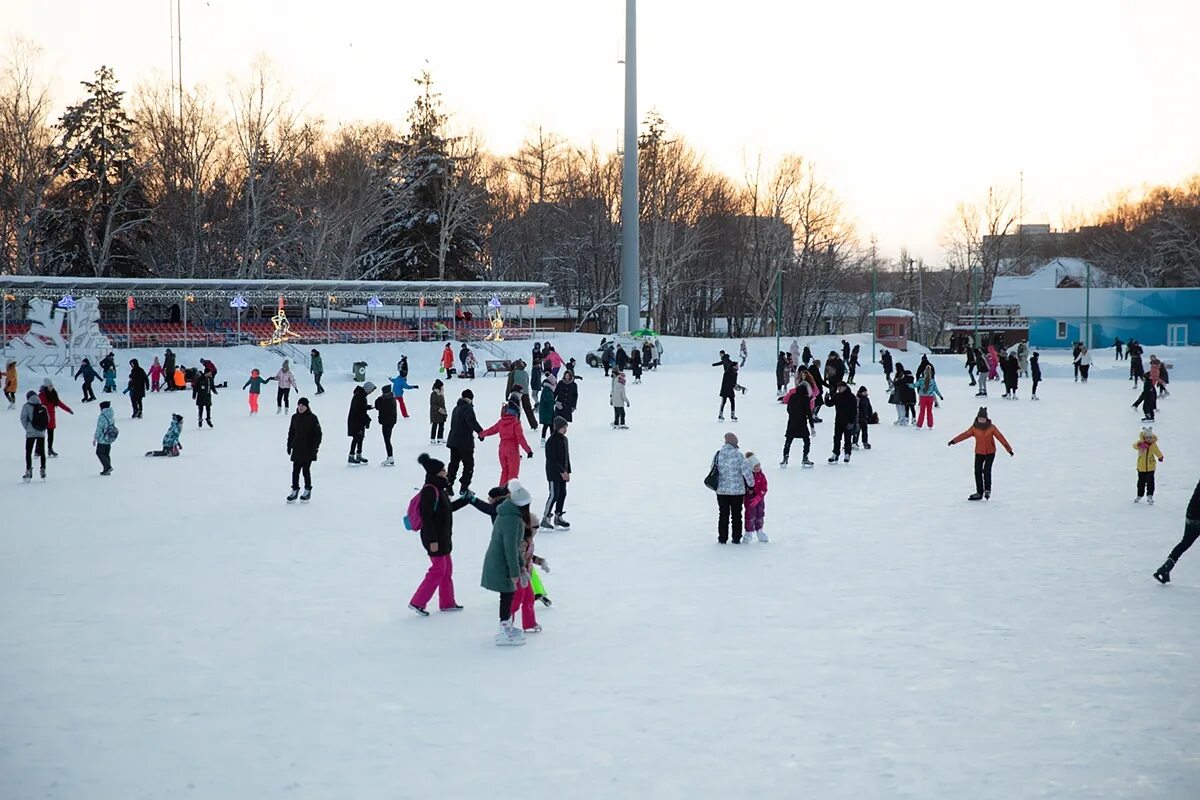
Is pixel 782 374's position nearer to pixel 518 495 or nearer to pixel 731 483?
pixel 731 483

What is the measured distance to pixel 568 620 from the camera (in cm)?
899

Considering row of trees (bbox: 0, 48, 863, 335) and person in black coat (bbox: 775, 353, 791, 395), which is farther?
row of trees (bbox: 0, 48, 863, 335)

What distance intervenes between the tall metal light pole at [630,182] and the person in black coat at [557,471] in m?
43.0

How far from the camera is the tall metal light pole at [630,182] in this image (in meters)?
55.7

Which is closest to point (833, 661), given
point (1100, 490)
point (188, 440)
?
point (1100, 490)

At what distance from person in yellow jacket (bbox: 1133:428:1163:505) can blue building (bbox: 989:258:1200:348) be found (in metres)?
48.1

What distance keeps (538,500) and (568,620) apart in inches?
225

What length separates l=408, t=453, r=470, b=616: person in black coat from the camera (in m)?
8.85

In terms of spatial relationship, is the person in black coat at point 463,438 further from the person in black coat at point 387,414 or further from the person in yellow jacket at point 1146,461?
the person in yellow jacket at point 1146,461

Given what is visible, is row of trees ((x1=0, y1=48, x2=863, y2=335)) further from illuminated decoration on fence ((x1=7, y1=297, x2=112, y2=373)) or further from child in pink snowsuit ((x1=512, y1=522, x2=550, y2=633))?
child in pink snowsuit ((x1=512, y1=522, x2=550, y2=633))

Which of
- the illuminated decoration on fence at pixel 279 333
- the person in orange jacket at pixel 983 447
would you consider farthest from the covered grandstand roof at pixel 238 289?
the person in orange jacket at pixel 983 447

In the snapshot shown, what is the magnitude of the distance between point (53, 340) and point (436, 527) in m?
31.8

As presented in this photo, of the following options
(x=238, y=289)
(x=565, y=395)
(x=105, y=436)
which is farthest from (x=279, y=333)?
(x=105, y=436)

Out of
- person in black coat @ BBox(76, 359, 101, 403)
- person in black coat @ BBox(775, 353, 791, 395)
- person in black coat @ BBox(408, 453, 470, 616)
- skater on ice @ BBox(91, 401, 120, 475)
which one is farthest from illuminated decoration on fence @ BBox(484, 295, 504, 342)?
person in black coat @ BBox(408, 453, 470, 616)
